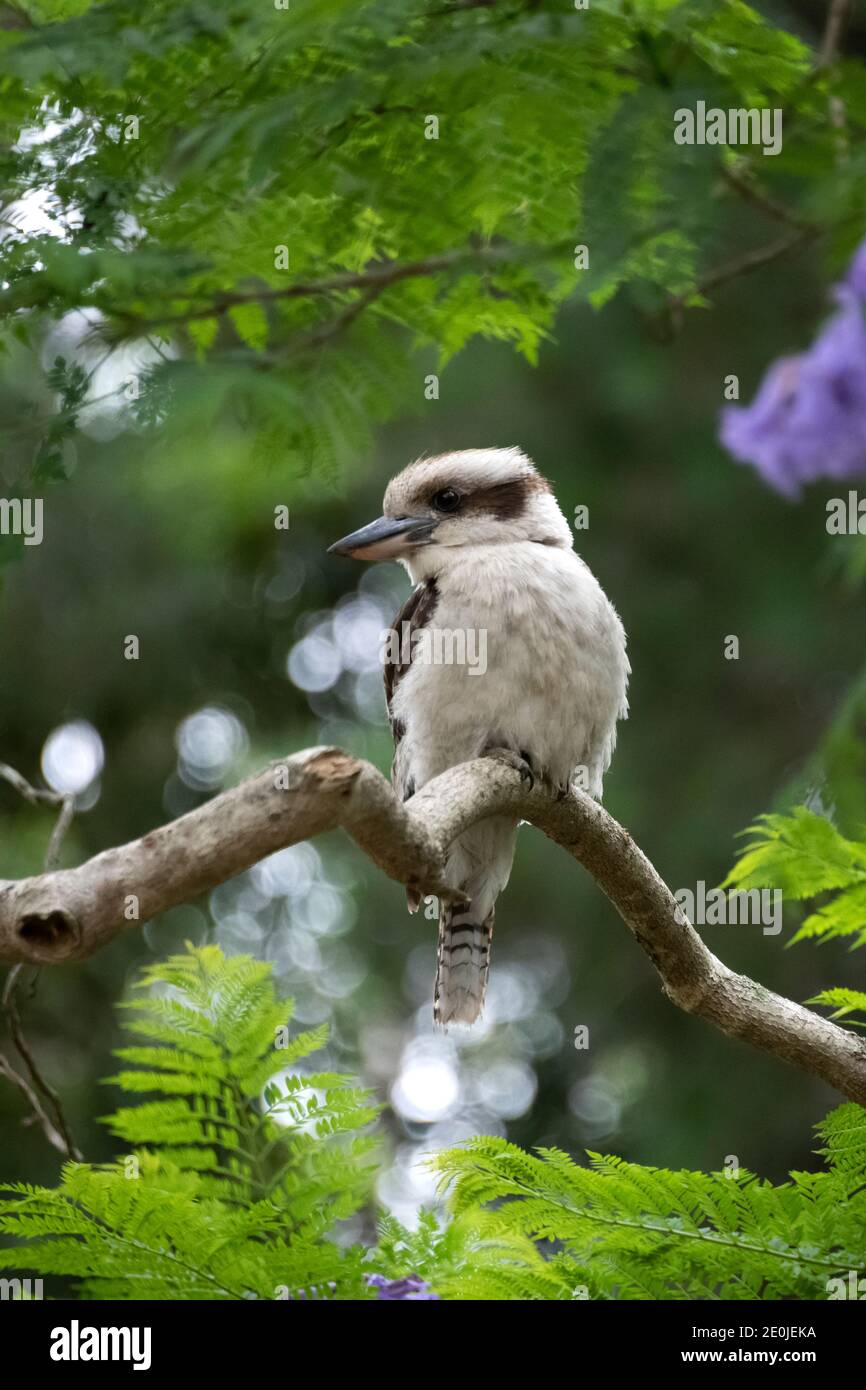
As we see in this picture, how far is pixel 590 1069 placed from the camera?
778 cm

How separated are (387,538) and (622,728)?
393 cm

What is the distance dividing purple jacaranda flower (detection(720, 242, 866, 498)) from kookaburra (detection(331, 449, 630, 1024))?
1.55m

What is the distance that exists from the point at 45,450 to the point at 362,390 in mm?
690

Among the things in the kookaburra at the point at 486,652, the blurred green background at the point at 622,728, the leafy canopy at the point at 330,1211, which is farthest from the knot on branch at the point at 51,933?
the blurred green background at the point at 622,728

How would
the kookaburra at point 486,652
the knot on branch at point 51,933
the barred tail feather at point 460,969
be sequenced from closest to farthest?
the knot on branch at point 51,933
the kookaburra at point 486,652
the barred tail feather at point 460,969

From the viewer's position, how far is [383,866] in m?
2.38

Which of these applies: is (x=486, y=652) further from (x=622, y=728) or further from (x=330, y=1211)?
(x=622, y=728)

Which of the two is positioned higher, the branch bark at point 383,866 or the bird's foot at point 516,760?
the bird's foot at point 516,760

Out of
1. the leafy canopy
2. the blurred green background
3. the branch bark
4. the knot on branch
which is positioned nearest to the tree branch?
the branch bark

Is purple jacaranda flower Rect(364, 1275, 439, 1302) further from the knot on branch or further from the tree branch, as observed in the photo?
the tree branch

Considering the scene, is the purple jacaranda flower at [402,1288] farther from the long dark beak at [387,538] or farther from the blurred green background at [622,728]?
the blurred green background at [622,728]

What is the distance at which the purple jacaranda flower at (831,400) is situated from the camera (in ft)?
5.22
